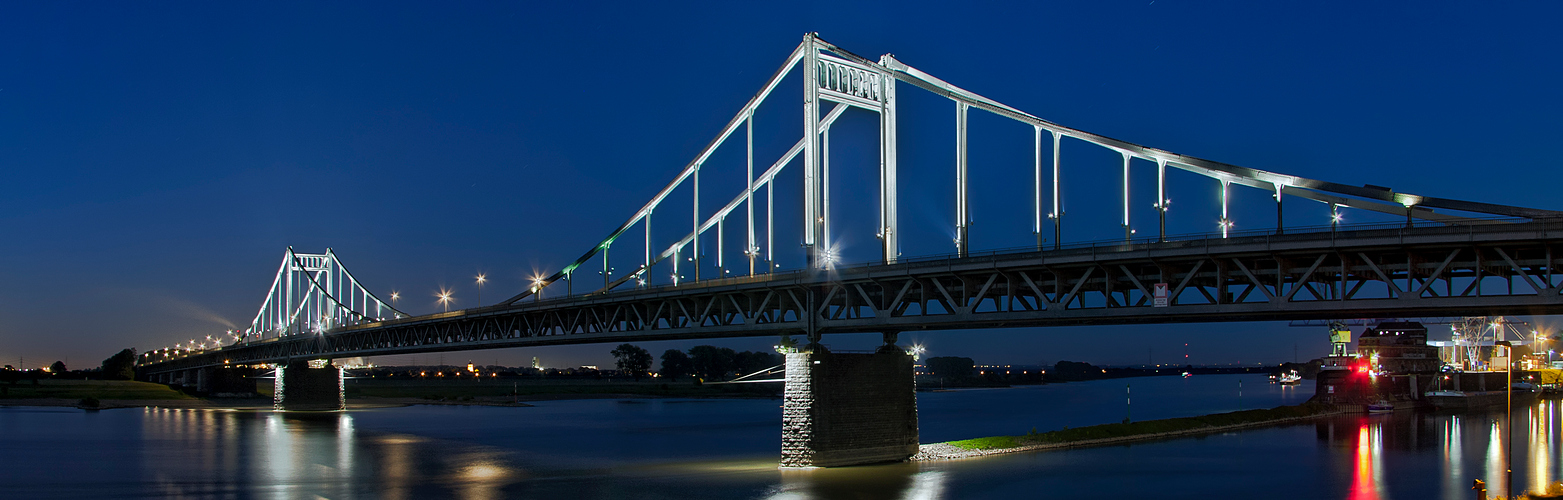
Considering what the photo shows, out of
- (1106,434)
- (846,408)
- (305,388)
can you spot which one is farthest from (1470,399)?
(305,388)

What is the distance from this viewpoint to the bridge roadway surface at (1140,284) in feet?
92.1

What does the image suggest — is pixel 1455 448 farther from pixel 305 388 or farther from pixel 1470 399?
pixel 305 388

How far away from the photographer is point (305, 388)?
102 metres

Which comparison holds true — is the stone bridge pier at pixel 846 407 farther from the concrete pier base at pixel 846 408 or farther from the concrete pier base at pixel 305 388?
the concrete pier base at pixel 305 388

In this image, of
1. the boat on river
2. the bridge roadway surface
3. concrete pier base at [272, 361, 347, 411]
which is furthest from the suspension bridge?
the boat on river

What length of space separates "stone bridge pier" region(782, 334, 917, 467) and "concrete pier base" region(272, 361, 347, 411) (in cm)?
7567

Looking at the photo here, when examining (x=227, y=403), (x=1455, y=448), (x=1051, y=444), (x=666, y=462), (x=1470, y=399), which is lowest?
(x=1470, y=399)

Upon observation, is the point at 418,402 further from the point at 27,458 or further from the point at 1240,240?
the point at 1240,240

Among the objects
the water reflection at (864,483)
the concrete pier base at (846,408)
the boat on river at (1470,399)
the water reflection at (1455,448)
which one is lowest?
the boat on river at (1470,399)

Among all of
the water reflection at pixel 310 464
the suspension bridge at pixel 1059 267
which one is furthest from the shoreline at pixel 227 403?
the suspension bridge at pixel 1059 267

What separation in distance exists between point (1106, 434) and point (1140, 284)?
92.6 ft

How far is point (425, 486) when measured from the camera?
134 feet

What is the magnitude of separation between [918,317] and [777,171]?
18.9 m

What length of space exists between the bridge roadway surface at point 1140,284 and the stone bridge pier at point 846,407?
5.60 feet
